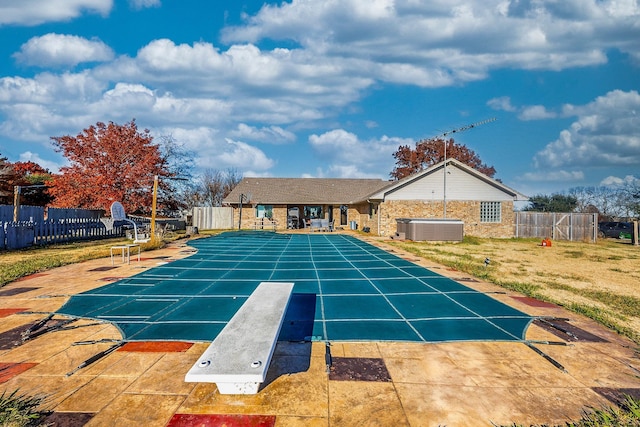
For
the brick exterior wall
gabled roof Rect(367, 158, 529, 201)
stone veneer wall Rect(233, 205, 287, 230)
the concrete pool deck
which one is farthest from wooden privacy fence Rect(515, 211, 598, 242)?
the concrete pool deck

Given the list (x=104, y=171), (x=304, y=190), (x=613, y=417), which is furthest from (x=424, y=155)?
(x=613, y=417)

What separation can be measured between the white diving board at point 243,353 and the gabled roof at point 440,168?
19.5 meters

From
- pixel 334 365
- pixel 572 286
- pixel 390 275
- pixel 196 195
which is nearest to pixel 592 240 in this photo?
pixel 572 286

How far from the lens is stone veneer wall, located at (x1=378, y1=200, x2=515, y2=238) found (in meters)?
23.5

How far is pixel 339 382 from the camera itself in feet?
11.7

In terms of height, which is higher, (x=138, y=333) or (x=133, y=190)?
(x=133, y=190)

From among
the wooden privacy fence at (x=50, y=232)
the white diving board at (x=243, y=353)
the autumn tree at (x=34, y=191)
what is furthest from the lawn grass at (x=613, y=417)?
the autumn tree at (x=34, y=191)

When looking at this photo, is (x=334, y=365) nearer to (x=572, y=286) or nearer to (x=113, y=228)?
(x=572, y=286)

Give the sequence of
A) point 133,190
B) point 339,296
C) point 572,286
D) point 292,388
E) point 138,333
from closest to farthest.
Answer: point 292,388
point 138,333
point 339,296
point 572,286
point 133,190

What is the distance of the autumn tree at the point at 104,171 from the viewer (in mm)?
21781

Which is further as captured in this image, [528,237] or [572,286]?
[528,237]

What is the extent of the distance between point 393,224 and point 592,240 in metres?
14.0

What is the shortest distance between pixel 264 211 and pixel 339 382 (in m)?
27.6

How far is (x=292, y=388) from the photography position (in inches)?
135
